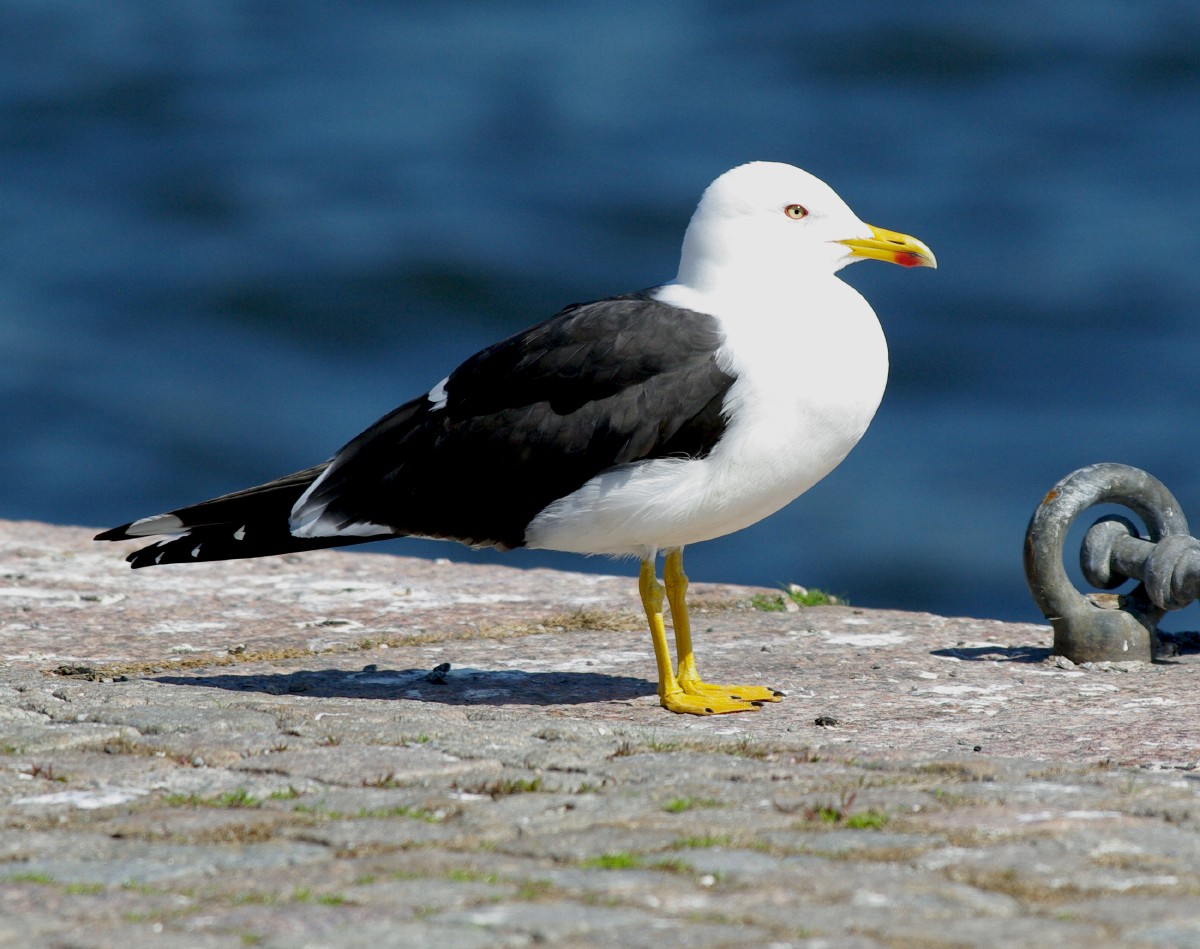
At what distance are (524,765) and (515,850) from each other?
0.76 m

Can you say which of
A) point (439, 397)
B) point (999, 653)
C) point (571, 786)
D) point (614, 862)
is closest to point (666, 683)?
point (439, 397)

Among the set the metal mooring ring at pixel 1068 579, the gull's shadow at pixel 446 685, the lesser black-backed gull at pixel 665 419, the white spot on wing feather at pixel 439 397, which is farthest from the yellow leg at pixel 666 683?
the metal mooring ring at pixel 1068 579

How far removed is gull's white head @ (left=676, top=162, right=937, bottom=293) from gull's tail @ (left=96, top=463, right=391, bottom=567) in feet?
5.15

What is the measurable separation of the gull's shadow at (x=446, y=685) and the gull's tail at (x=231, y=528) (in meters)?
0.48

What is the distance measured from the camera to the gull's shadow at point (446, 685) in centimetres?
534

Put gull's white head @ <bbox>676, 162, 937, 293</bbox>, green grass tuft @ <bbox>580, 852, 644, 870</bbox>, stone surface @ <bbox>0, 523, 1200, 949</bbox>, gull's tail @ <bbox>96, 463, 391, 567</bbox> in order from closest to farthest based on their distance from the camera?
stone surface @ <bbox>0, 523, 1200, 949</bbox> < green grass tuft @ <bbox>580, 852, 644, 870</bbox> < gull's white head @ <bbox>676, 162, 937, 293</bbox> < gull's tail @ <bbox>96, 463, 391, 567</bbox>

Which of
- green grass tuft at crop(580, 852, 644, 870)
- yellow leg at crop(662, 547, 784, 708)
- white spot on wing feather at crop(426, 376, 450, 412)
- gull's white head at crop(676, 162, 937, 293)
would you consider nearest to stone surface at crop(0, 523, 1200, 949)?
green grass tuft at crop(580, 852, 644, 870)

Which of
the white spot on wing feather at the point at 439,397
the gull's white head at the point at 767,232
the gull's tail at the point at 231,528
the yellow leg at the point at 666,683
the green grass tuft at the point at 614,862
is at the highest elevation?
the gull's white head at the point at 767,232

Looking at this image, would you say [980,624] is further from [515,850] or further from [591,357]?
[515,850]

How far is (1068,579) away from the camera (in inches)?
227

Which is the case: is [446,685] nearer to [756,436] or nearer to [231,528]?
[231,528]

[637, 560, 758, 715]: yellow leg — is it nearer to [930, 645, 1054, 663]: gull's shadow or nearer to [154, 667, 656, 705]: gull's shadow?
[154, 667, 656, 705]: gull's shadow

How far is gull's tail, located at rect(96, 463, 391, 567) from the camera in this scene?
5.88 m

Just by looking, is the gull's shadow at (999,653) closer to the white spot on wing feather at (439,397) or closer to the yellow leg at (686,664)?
the yellow leg at (686,664)
